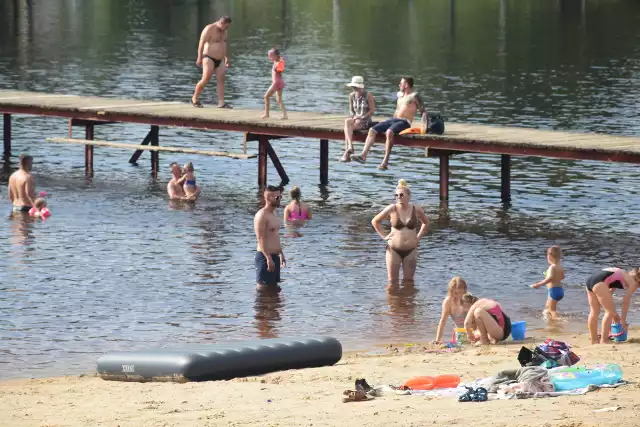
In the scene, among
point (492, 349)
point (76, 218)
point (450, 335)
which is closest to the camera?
point (492, 349)

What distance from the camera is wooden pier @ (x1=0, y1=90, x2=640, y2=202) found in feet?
89.2

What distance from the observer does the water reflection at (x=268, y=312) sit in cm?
1934

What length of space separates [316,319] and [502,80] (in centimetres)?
3593

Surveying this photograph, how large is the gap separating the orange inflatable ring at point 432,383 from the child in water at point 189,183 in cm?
1566

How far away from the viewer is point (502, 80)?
179ft

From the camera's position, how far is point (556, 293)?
65.4ft

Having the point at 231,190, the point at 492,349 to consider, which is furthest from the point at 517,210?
the point at 492,349

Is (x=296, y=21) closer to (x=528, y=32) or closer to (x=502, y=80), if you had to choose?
(x=528, y=32)

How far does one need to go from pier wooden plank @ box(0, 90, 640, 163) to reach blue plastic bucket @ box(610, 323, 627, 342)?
29.8 ft

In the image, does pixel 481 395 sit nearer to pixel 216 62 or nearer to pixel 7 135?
pixel 216 62

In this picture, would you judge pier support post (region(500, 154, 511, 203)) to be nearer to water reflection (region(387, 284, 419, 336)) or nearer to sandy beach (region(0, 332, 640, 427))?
water reflection (region(387, 284, 419, 336))

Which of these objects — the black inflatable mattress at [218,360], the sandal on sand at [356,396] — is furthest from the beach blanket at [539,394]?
the black inflatable mattress at [218,360]

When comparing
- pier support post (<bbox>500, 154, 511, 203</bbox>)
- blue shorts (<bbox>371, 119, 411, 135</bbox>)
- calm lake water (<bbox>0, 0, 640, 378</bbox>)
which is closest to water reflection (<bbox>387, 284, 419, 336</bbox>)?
calm lake water (<bbox>0, 0, 640, 378</bbox>)

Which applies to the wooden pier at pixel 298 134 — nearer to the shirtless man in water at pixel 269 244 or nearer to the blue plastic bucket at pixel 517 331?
the shirtless man in water at pixel 269 244
